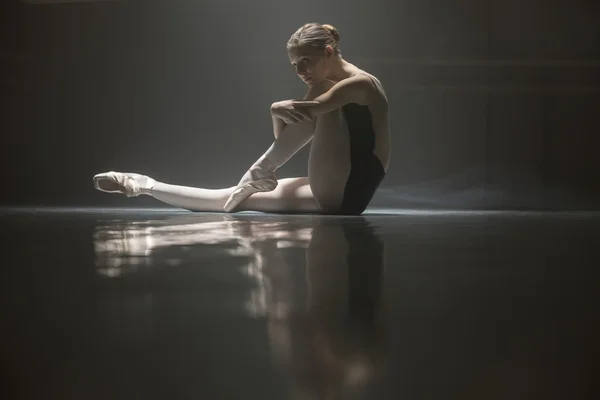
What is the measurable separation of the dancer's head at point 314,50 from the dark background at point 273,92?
120 cm

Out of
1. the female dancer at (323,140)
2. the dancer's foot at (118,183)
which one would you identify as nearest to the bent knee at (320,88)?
the female dancer at (323,140)

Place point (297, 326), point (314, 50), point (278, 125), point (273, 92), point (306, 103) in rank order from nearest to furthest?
point (297, 326) < point (306, 103) < point (314, 50) < point (278, 125) < point (273, 92)

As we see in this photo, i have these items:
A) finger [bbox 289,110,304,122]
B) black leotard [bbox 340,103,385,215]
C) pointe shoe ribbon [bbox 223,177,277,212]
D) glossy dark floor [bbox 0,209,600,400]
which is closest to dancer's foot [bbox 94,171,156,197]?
pointe shoe ribbon [bbox 223,177,277,212]

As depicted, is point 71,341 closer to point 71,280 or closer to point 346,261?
point 71,280

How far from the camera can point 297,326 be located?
0.44 metres

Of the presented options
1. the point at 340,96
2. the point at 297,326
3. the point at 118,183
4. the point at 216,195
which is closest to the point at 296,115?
the point at 340,96

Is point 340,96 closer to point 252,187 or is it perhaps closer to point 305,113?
point 305,113

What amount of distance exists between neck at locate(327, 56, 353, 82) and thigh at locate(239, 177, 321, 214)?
15.5 inches

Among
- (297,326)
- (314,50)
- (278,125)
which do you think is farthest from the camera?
(278,125)

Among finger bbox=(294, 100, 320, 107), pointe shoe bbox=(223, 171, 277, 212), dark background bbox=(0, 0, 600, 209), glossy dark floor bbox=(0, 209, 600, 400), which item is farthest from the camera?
dark background bbox=(0, 0, 600, 209)

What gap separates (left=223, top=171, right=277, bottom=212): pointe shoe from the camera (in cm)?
210

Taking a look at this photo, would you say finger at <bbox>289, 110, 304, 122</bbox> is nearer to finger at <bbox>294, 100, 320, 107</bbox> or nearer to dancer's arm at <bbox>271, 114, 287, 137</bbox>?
finger at <bbox>294, 100, 320, 107</bbox>

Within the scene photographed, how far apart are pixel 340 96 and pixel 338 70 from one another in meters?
0.21

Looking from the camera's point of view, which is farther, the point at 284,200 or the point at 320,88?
the point at 284,200
